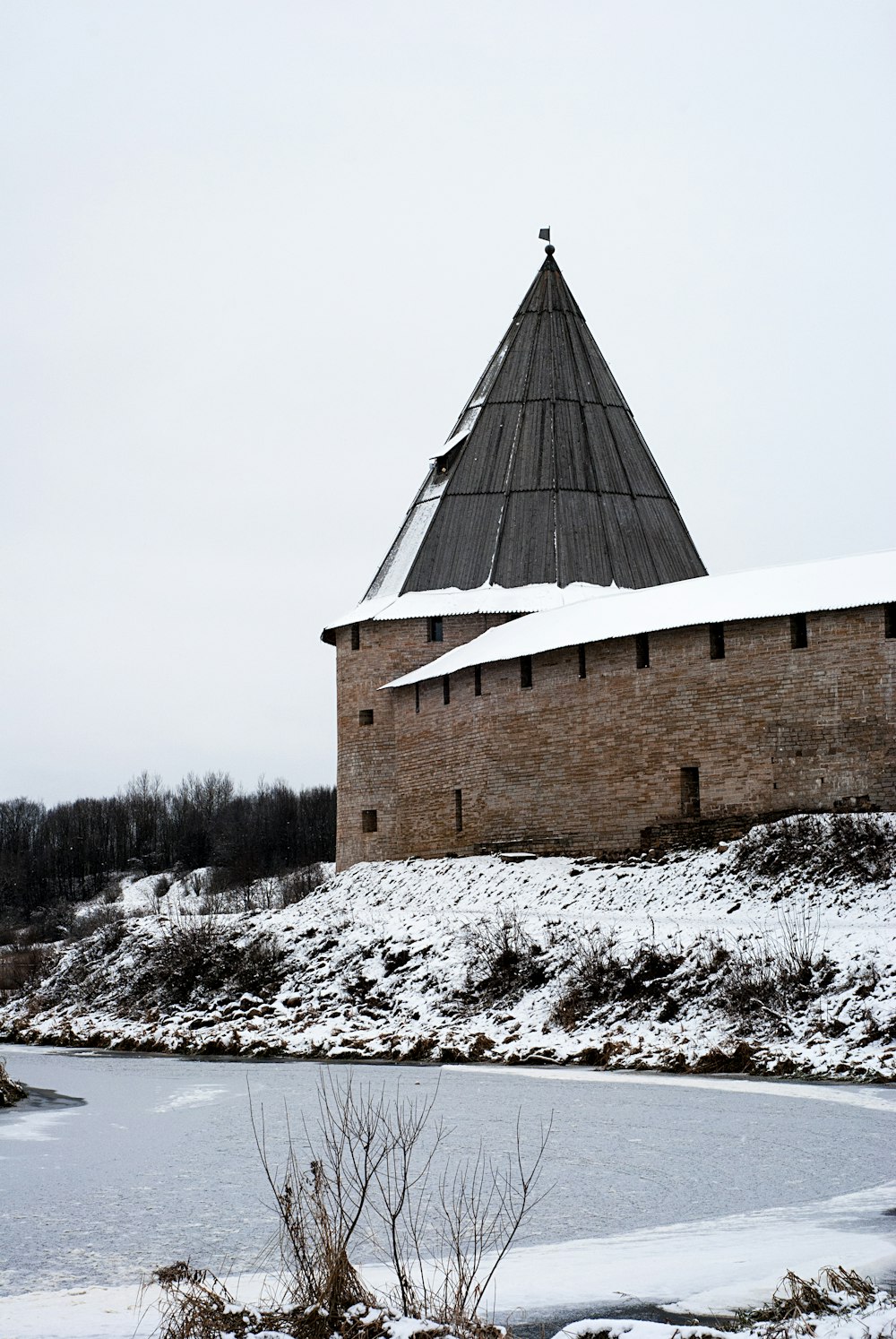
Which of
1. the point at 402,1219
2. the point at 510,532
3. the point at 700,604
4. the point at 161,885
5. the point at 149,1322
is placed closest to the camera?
the point at 149,1322

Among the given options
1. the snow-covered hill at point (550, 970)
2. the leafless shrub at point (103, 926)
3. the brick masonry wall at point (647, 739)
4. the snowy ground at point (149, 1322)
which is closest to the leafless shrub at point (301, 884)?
the leafless shrub at point (103, 926)

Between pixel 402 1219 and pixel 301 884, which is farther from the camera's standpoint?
pixel 301 884

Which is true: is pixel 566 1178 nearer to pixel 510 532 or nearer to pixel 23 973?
pixel 510 532

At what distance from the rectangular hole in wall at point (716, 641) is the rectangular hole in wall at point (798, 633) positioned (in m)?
1.14

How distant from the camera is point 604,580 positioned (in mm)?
32656

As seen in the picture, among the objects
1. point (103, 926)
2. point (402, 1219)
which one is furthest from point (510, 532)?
point (402, 1219)

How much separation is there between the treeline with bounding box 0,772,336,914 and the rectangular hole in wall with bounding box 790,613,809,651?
43.6 meters

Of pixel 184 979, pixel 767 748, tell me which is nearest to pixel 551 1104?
pixel 767 748

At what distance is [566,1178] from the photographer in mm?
8352

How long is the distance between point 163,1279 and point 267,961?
57.1 ft

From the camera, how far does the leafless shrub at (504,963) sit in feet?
60.1

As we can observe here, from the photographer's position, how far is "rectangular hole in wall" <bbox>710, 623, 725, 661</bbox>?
22.5m

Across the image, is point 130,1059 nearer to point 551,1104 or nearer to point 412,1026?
point 412,1026

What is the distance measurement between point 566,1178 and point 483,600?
23556 mm
